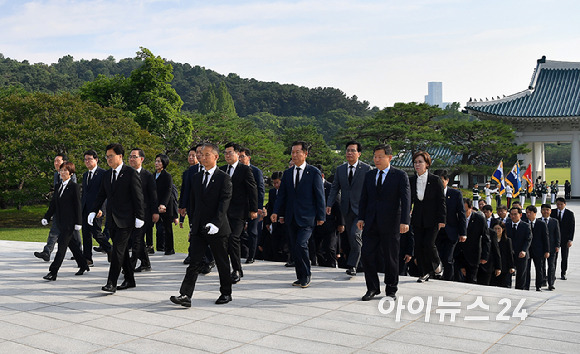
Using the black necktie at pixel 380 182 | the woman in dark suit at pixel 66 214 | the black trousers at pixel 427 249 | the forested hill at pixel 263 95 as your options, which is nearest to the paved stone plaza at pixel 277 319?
the black trousers at pixel 427 249

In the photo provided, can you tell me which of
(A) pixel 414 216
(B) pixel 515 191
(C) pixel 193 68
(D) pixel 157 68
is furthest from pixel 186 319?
(C) pixel 193 68

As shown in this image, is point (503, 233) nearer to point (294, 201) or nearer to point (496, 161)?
point (294, 201)

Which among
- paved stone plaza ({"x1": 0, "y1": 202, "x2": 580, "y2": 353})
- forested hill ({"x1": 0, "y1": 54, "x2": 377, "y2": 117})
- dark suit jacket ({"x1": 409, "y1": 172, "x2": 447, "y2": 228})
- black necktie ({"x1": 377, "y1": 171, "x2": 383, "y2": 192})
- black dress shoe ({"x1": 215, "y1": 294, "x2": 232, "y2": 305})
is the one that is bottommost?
paved stone plaza ({"x1": 0, "y1": 202, "x2": 580, "y2": 353})

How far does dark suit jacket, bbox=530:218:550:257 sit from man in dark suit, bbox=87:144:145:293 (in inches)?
292

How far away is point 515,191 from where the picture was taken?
23703 millimetres

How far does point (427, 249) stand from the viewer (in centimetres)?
746

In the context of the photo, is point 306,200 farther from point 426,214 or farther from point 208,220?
point 208,220

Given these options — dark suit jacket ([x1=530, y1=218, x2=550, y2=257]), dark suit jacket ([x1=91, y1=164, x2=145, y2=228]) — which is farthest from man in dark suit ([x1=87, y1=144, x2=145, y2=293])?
dark suit jacket ([x1=530, y1=218, x2=550, y2=257])

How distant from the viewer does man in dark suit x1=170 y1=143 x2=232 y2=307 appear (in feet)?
19.8

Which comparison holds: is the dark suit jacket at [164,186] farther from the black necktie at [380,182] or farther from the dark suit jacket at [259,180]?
the black necktie at [380,182]

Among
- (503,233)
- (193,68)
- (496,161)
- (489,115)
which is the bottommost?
(503,233)

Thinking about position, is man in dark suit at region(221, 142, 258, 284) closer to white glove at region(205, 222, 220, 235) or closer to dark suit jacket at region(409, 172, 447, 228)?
white glove at region(205, 222, 220, 235)

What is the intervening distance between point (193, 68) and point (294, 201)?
9219 centimetres

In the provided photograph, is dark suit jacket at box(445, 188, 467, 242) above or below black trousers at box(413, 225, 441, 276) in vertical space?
above
